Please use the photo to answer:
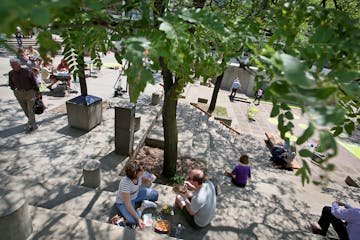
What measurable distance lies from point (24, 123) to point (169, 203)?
509 cm

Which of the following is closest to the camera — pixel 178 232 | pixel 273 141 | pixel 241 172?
pixel 178 232

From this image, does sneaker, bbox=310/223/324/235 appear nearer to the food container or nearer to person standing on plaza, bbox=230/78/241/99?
the food container

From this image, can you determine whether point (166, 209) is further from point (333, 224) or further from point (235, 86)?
point (235, 86)

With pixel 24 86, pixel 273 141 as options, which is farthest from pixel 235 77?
pixel 24 86

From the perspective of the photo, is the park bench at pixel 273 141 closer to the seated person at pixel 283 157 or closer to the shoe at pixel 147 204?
the seated person at pixel 283 157

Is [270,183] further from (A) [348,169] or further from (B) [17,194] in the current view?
(B) [17,194]

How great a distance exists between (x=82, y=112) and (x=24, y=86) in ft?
5.03

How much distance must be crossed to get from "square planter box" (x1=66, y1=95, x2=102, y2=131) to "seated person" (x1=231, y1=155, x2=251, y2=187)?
435 centimetres

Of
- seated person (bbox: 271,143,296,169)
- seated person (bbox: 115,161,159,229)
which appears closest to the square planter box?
seated person (bbox: 115,161,159,229)

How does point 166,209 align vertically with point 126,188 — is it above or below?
below

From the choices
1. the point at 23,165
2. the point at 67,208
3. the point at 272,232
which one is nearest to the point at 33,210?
the point at 67,208

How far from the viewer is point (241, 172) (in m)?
6.89

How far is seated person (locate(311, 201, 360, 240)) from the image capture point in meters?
4.48

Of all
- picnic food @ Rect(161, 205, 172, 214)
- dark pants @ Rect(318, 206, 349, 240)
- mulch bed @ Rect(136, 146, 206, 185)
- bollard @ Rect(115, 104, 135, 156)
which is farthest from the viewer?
mulch bed @ Rect(136, 146, 206, 185)
